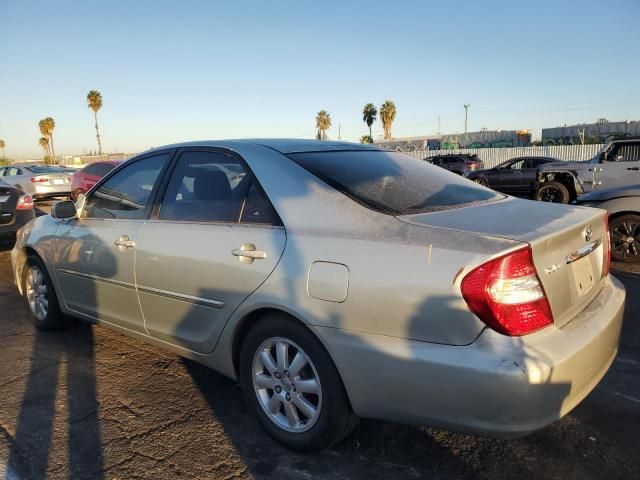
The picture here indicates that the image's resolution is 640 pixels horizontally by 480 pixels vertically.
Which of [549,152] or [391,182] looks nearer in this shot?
[391,182]

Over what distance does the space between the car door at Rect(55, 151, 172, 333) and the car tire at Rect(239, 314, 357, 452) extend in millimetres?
1051

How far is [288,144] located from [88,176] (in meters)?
13.5

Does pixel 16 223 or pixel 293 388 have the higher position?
pixel 16 223

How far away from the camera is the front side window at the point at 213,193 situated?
9.14ft

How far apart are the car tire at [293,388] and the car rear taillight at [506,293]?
Answer: 0.74m

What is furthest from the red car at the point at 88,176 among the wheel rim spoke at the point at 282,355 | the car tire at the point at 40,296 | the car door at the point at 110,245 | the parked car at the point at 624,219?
the wheel rim spoke at the point at 282,355

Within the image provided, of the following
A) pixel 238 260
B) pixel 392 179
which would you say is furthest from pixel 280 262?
pixel 392 179

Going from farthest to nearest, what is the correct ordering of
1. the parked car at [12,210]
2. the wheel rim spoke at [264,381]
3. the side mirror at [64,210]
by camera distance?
1. the parked car at [12,210]
2. the side mirror at [64,210]
3. the wheel rim spoke at [264,381]

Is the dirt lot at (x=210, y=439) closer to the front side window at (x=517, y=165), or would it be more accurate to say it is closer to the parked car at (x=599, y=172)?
the parked car at (x=599, y=172)

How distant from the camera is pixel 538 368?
1947 millimetres

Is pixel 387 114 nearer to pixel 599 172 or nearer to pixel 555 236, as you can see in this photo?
pixel 599 172

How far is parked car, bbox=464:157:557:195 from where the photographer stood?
1711cm

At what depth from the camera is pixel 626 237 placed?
21.4 feet

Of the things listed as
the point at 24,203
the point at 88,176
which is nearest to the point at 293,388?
the point at 24,203
